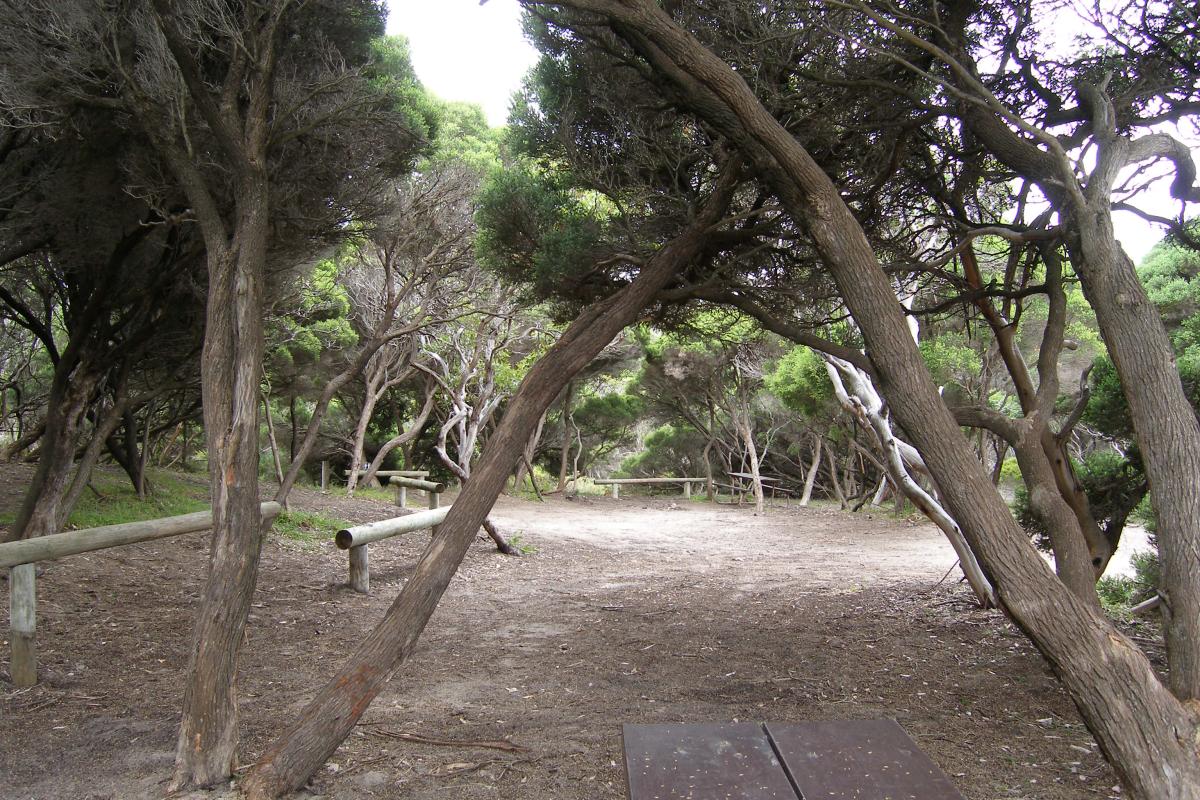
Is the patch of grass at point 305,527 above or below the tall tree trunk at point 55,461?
below

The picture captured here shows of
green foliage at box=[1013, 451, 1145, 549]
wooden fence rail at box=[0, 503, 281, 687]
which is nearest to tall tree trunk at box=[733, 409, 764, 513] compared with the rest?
green foliage at box=[1013, 451, 1145, 549]

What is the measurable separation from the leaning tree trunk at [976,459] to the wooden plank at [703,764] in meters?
1.23

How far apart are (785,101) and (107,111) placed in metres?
4.73

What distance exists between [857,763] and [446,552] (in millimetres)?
2059

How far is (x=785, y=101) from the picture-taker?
511 centimetres

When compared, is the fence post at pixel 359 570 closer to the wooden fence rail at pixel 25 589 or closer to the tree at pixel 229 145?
the tree at pixel 229 145

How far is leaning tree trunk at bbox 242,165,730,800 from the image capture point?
340 centimetres

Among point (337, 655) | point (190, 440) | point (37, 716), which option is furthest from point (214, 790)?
point (190, 440)

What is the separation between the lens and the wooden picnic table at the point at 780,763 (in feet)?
9.00

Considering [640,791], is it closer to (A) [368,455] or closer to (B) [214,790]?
(B) [214,790]

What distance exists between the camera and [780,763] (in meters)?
Result: 3.00

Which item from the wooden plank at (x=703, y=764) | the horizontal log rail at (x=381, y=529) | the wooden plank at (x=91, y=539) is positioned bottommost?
the wooden plank at (x=703, y=764)

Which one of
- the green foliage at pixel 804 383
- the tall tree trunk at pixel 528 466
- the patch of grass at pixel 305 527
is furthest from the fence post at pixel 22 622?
the tall tree trunk at pixel 528 466

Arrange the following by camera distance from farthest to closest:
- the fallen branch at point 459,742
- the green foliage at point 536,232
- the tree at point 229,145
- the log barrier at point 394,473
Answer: the log barrier at point 394,473 < the green foliage at point 536,232 < the fallen branch at point 459,742 < the tree at point 229,145
